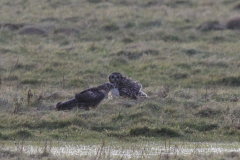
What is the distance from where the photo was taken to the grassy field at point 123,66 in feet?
32.9

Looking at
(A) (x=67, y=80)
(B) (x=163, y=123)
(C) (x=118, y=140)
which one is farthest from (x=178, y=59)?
(C) (x=118, y=140)

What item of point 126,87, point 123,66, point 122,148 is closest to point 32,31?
point 123,66

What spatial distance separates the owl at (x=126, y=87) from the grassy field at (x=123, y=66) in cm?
41

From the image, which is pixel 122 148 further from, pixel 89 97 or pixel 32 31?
pixel 32 31

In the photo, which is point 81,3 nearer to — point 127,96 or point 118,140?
point 127,96

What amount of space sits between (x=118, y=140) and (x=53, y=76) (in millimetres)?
6473

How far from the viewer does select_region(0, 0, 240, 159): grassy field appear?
10039 millimetres

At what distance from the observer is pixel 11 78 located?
48.6 ft

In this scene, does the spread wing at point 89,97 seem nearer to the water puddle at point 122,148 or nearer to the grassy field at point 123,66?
the grassy field at point 123,66

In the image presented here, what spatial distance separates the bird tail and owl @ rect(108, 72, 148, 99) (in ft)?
5.87

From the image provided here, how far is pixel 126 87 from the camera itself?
13.0 meters

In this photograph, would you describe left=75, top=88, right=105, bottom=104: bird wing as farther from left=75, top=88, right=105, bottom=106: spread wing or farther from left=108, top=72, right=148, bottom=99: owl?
left=108, top=72, right=148, bottom=99: owl

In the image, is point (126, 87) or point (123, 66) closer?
point (126, 87)

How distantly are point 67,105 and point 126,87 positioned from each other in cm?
223
